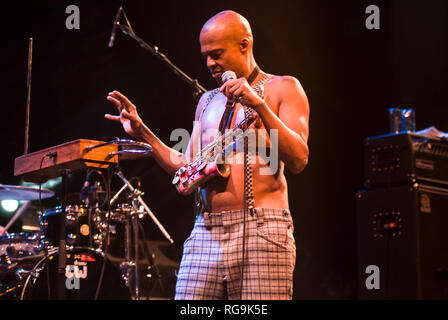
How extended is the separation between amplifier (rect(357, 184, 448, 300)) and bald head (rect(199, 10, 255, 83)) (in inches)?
46.2

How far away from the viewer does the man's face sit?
268cm

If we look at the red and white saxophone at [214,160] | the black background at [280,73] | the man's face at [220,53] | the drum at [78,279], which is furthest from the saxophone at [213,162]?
the black background at [280,73]

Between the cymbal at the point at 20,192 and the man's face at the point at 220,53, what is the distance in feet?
7.87

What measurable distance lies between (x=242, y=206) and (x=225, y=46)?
2.62 ft

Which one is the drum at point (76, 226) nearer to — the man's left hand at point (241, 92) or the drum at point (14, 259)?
the drum at point (14, 259)

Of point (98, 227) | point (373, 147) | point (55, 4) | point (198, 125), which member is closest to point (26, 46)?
point (55, 4)

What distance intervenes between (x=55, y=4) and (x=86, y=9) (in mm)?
304

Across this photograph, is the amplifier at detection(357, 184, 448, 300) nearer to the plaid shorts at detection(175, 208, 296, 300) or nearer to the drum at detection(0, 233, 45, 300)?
the plaid shorts at detection(175, 208, 296, 300)

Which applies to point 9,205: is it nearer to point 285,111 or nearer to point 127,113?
point 127,113

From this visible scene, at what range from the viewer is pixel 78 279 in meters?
5.02

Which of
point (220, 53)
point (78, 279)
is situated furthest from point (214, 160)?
point (78, 279)

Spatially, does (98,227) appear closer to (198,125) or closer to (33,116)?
(33,116)

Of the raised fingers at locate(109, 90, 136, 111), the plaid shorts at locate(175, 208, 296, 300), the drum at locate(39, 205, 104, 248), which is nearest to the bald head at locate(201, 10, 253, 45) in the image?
the raised fingers at locate(109, 90, 136, 111)
